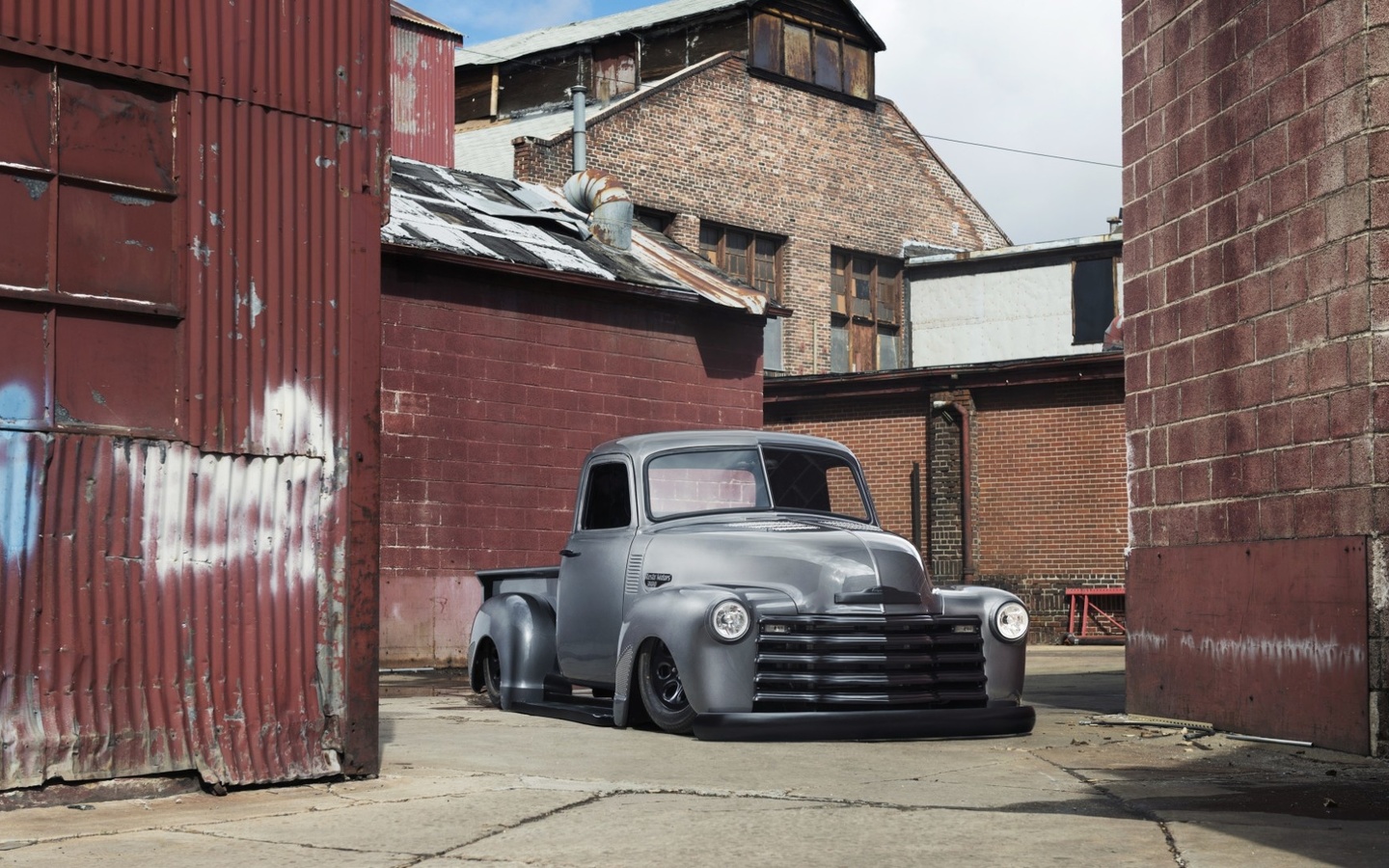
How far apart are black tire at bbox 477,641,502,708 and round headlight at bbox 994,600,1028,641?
12.2 feet

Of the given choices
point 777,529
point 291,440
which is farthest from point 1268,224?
point 291,440

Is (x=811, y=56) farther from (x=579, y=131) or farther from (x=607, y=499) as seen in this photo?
(x=607, y=499)

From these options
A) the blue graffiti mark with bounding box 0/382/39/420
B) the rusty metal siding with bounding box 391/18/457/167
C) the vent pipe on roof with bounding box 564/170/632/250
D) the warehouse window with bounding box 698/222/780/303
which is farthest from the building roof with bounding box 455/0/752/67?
the blue graffiti mark with bounding box 0/382/39/420

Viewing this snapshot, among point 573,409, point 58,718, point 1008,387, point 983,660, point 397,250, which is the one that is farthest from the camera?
point 1008,387

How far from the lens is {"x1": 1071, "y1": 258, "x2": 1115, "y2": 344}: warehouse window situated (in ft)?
110

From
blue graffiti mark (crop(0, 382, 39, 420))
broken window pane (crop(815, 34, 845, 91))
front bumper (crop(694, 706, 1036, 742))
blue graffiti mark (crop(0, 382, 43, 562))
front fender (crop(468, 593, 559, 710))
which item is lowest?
front bumper (crop(694, 706, 1036, 742))

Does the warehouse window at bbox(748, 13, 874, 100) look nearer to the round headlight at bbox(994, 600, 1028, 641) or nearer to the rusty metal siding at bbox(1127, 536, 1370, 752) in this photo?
Answer: the rusty metal siding at bbox(1127, 536, 1370, 752)

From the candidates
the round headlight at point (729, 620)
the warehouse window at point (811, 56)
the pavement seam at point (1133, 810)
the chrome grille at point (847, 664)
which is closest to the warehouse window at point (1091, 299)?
the warehouse window at point (811, 56)

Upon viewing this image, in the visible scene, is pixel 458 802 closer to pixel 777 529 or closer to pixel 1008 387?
pixel 777 529

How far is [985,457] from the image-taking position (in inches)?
1040

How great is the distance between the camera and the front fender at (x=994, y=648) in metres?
9.95

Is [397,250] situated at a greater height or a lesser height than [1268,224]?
greater

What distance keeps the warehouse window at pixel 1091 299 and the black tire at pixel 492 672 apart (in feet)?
77.0

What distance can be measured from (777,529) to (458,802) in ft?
12.1
